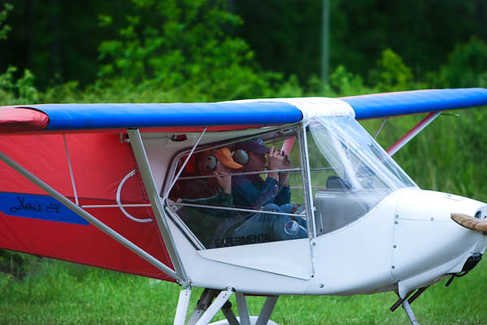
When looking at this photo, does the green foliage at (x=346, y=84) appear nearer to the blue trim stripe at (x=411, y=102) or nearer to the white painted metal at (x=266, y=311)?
the blue trim stripe at (x=411, y=102)

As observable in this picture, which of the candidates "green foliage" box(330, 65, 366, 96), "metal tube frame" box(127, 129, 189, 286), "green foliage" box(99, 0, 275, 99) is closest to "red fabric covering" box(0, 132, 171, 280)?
"metal tube frame" box(127, 129, 189, 286)

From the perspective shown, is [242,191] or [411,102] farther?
[411,102]

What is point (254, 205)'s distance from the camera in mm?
6902

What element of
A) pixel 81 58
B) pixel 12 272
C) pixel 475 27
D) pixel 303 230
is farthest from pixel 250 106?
pixel 475 27

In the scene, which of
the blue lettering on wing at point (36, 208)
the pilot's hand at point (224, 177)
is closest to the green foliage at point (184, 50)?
the blue lettering on wing at point (36, 208)

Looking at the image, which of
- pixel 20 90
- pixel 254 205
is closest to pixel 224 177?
pixel 254 205

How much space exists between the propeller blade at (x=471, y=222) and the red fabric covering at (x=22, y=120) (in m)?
2.51

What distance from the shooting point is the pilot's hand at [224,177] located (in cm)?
694

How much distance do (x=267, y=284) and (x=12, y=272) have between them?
4.92 metres

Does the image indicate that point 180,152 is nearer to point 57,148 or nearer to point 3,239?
point 57,148

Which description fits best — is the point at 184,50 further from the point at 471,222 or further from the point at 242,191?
the point at 471,222

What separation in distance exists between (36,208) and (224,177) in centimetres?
149

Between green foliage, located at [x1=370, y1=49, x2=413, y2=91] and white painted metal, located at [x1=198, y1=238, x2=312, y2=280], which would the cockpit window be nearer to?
white painted metal, located at [x1=198, y1=238, x2=312, y2=280]

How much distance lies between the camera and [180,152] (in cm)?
700
